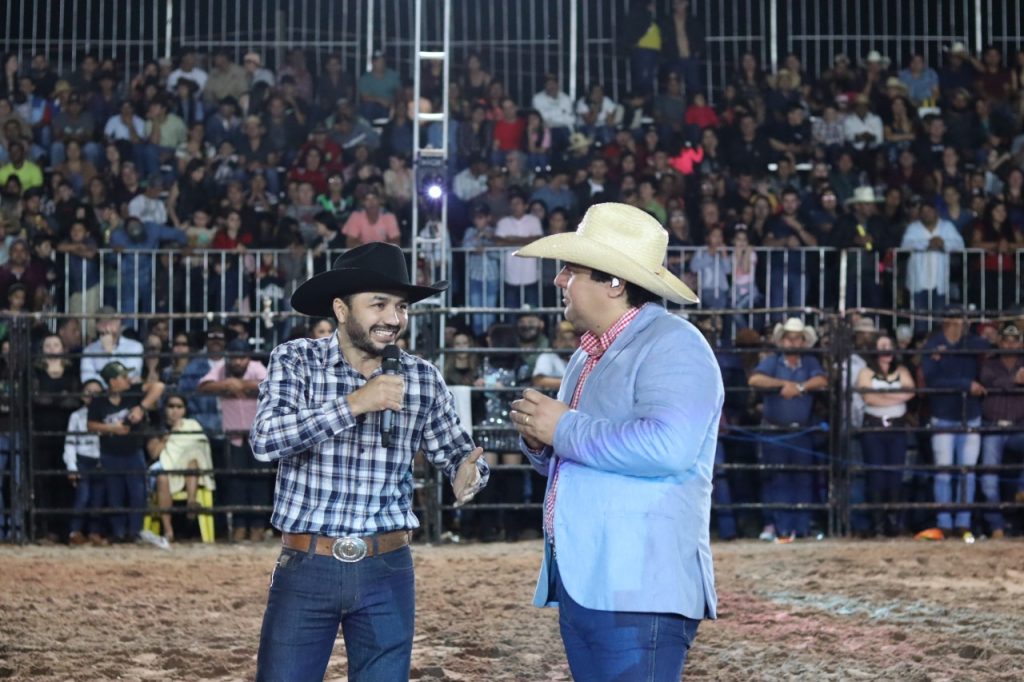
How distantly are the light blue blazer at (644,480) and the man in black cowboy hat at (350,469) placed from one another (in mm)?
632

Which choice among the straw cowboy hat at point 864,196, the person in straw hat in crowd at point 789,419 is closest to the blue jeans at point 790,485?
the person in straw hat in crowd at point 789,419

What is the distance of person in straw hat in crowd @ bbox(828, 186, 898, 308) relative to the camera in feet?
39.8

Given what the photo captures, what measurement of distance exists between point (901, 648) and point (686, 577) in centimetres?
382

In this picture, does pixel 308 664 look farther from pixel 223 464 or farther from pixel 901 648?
pixel 223 464

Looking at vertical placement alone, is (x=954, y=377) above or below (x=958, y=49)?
below

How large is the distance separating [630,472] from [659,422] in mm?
143

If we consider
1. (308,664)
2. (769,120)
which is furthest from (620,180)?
(308,664)

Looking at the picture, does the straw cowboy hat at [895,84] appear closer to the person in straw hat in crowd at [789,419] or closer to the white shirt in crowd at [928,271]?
the white shirt in crowd at [928,271]

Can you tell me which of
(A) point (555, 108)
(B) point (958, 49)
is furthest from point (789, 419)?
(B) point (958, 49)

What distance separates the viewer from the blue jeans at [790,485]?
10656 millimetres

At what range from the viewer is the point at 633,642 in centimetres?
318

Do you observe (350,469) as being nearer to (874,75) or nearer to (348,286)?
(348,286)

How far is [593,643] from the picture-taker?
3.25 meters

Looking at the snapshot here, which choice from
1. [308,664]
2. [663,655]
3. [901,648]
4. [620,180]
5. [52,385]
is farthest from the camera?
[620,180]
